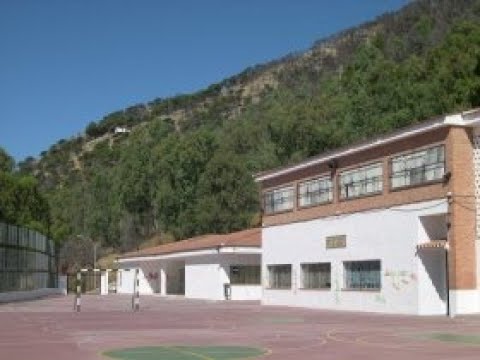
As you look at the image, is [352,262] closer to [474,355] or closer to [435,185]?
[435,185]

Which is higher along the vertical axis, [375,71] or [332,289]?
[375,71]

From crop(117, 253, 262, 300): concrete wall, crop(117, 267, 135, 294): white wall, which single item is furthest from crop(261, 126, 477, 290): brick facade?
crop(117, 267, 135, 294): white wall

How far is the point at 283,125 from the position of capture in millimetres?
77688

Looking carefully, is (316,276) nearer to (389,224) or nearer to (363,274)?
(363,274)

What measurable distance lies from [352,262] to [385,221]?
3.90 meters


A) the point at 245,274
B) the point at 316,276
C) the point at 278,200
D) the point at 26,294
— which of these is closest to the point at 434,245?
the point at 316,276

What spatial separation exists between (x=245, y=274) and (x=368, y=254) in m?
20.3

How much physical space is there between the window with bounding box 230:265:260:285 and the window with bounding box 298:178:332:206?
12.4m

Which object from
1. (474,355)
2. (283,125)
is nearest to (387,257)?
(474,355)

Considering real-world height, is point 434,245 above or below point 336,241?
below

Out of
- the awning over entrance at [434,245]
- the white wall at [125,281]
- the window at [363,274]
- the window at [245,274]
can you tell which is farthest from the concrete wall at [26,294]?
the awning over entrance at [434,245]

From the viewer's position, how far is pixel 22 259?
60.5m

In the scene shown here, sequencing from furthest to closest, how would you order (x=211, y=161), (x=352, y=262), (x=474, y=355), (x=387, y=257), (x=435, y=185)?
(x=211, y=161) → (x=352, y=262) → (x=387, y=257) → (x=435, y=185) → (x=474, y=355)

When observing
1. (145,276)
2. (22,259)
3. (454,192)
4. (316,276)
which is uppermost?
(454,192)
